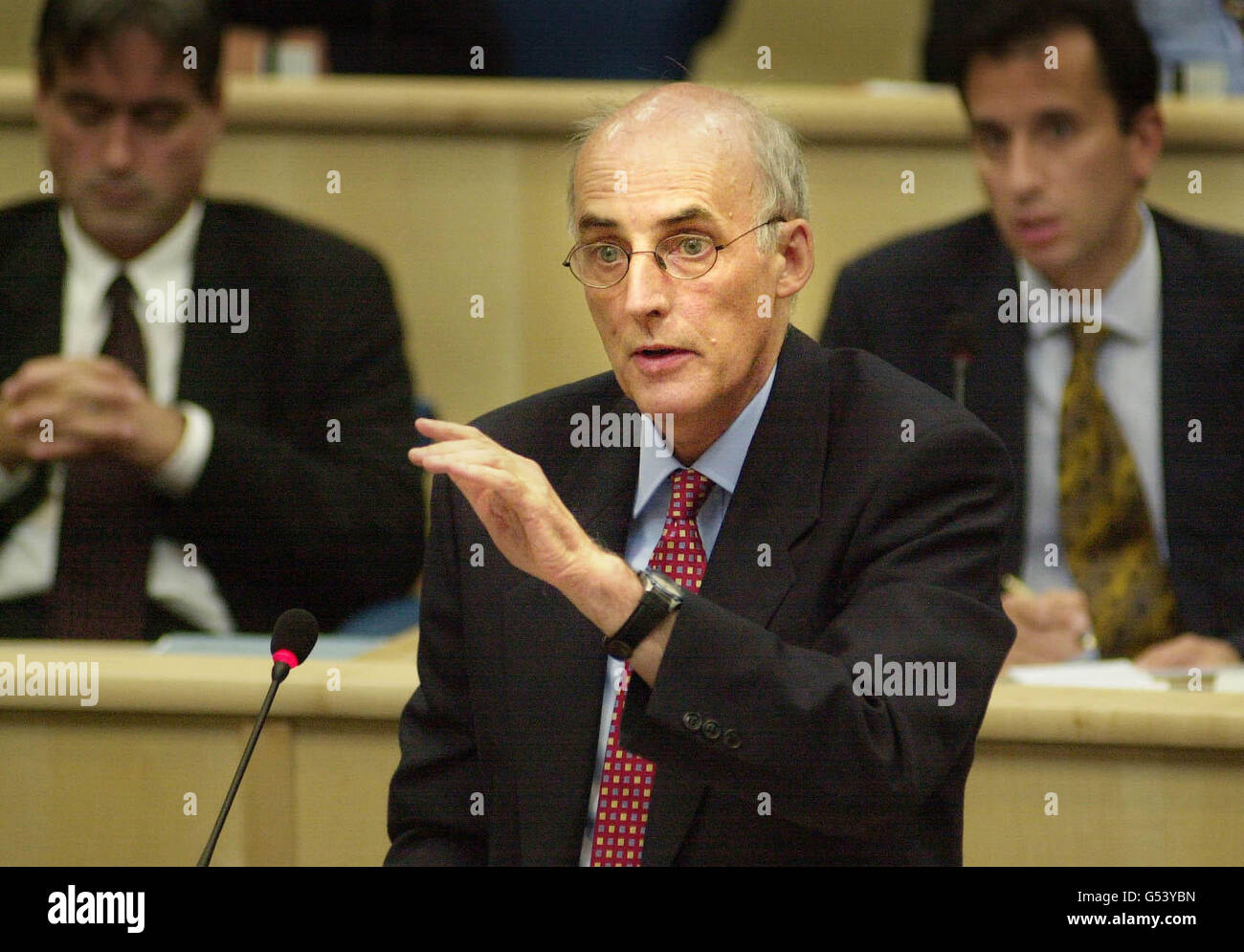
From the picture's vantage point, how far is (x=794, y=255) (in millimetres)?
1438

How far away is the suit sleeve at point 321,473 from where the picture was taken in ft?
7.78

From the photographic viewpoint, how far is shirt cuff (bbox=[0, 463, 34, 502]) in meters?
2.41

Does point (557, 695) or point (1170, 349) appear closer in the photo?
point (557, 695)

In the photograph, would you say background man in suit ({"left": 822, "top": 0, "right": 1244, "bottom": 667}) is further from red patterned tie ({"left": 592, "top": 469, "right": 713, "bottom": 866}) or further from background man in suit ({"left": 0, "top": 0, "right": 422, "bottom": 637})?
red patterned tie ({"left": 592, "top": 469, "right": 713, "bottom": 866})

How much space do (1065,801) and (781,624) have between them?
0.72m

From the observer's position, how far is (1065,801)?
6.13ft

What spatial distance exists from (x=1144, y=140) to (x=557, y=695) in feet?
5.02

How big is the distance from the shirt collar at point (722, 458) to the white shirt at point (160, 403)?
3.70 ft

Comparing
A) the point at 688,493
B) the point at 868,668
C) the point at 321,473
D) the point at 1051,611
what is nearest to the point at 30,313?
the point at 321,473

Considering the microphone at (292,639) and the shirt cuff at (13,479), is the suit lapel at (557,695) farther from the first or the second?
the shirt cuff at (13,479)

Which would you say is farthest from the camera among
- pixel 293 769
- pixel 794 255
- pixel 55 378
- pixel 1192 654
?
pixel 55 378

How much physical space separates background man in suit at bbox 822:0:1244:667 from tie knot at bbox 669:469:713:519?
0.95 m

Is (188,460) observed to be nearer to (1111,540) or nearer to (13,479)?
(13,479)

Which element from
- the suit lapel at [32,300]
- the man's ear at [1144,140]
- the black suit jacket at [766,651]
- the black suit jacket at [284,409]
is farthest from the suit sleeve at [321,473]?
the man's ear at [1144,140]
